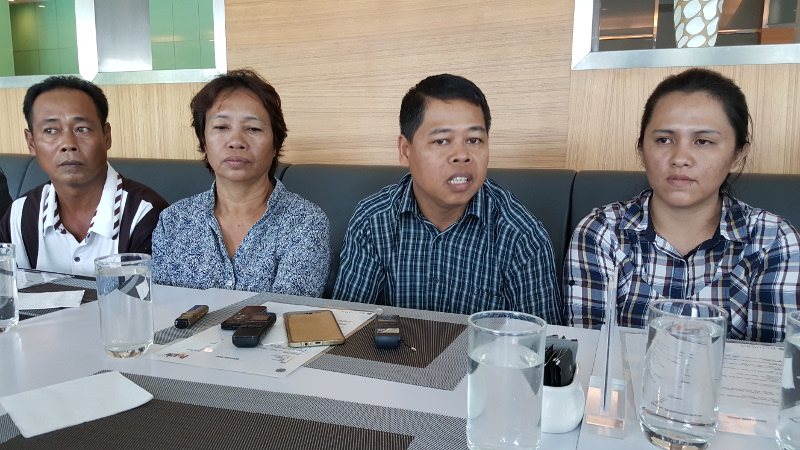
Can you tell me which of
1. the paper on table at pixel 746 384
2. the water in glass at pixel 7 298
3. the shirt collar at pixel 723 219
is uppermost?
the shirt collar at pixel 723 219

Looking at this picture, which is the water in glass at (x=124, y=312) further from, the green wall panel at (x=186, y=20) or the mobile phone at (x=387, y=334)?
the green wall panel at (x=186, y=20)

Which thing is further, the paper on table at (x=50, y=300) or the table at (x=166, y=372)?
the paper on table at (x=50, y=300)

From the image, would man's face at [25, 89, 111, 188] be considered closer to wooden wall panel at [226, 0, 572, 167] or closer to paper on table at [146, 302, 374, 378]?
wooden wall panel at [226, 0, 572, 167]

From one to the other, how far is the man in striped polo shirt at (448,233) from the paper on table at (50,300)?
0.59 m

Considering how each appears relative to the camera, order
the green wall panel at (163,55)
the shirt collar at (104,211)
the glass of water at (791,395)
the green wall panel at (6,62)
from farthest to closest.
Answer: the green wall panel at (6,62), the green wall panel at (163,55), the shirt collar at (104,211), the glass of water at (791,395)

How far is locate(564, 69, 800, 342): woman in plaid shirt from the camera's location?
4.10 feet

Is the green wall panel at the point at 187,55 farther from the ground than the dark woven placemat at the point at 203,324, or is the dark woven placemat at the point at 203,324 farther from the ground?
the green wall panel at the point at 187,55

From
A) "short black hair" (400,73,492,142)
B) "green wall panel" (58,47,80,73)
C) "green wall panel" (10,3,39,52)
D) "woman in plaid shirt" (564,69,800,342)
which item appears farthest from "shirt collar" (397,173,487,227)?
"green wall panel" (10,3,39,52)

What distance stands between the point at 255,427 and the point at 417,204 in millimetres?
974

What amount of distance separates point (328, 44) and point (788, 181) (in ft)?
5.56

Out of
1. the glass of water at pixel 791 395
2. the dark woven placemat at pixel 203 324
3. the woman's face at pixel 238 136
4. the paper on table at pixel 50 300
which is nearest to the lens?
the glass of water at pixel 791 395

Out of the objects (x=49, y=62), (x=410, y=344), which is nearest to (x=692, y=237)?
(x=410, y=344)

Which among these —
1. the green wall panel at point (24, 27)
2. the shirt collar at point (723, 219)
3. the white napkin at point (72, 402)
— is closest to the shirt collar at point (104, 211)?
the white napkin at point (72, 402)

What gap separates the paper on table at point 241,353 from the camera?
0.79 metres
